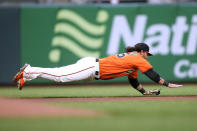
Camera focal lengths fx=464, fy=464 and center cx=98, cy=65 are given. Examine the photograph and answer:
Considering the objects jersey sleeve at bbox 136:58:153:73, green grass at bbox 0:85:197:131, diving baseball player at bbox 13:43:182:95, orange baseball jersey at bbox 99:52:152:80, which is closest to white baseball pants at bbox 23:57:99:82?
diving baseball player at bbox 13:43:182:95

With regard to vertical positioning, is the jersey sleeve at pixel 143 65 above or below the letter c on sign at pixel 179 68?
above

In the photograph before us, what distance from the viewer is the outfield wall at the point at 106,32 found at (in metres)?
12.9

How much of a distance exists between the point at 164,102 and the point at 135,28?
5.34 m

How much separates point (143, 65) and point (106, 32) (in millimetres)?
4836

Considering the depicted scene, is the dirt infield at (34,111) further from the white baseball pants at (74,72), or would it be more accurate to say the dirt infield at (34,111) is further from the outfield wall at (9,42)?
the outfield wall at (9,42)

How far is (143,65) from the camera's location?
8320mm

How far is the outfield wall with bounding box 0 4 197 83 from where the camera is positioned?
42.4 feet

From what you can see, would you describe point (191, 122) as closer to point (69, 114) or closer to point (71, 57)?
point (69, 114)

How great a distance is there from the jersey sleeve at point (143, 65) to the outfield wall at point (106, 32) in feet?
14.9

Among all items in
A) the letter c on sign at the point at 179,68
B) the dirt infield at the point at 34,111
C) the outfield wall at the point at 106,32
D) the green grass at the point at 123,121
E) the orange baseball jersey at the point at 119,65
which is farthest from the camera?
the outfield wall at the point at 106,32

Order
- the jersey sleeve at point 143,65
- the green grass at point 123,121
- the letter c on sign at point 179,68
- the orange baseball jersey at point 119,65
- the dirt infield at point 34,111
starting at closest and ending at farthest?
the green grass at point 123,121 < the dirt infield at point 34,111 < the jersey sleeve at point 143,65 < the orange baseball jersey at point 119,65 < the letter c on sign at point 179,68

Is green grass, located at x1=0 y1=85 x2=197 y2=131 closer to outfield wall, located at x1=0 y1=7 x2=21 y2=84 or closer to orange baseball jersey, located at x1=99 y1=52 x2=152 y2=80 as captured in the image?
orange baseball jersey, located at x1=99 y1=52 x2=152 y2=80

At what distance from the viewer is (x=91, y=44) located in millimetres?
13031

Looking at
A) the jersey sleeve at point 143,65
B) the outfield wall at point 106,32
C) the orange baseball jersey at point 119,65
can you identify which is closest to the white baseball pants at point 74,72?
the orange baseball jersey at point 119,65
